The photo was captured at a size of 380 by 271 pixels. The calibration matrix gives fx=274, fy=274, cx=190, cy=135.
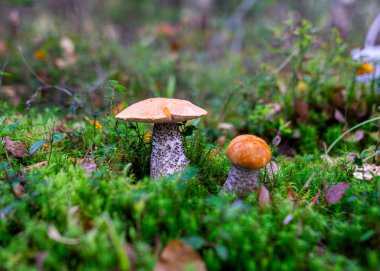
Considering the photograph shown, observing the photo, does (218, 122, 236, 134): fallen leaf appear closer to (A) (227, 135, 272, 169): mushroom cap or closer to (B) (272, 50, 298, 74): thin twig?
(B) (272, 50, 298, 74): thin twig

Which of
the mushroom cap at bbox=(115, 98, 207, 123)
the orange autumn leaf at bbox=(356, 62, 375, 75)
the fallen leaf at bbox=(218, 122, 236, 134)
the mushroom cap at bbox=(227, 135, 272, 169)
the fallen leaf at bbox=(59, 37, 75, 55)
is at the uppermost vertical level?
the fallen leaf at bbox=(59, 37, 75, 55)

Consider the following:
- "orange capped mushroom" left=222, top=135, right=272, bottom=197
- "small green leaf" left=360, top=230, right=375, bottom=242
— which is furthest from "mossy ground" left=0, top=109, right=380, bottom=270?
"orange capped mushroom" left=222, top=135, right=272, bottom=197

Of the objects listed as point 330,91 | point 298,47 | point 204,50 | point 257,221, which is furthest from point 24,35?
point 257,221

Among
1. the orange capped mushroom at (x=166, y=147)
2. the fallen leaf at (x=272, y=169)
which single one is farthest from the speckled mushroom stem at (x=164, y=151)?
the fallen leaf at (x=272, y=169)

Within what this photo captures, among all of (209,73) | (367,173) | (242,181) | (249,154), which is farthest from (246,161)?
(209,73)

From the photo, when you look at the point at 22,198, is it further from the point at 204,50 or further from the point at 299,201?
the point at 204,50
